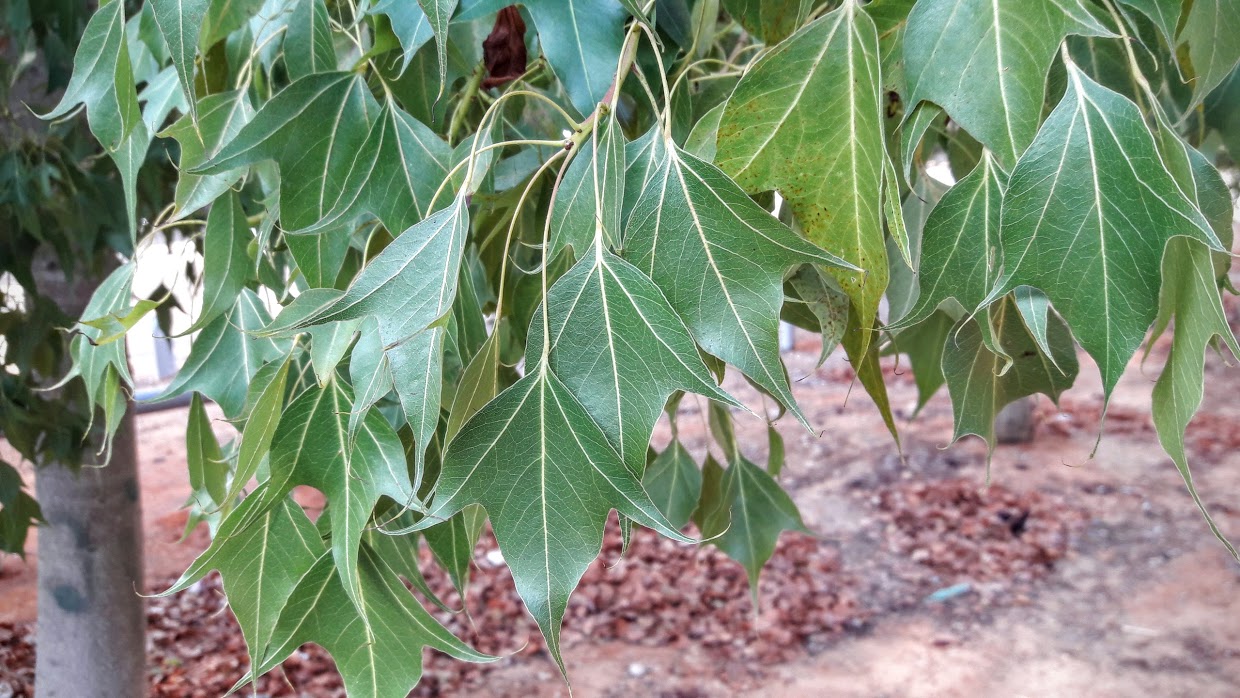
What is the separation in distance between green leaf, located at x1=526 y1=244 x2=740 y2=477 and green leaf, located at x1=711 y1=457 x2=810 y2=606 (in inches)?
31.8

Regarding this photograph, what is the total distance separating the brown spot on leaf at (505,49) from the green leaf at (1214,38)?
39cm

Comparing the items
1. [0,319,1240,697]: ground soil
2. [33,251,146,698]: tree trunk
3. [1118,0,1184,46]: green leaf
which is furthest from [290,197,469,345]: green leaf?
[0,319,1240,697]: ground soil

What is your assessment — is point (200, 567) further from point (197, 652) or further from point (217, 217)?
point (197, 652)

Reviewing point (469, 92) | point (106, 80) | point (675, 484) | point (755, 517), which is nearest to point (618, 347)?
point (469, 92)

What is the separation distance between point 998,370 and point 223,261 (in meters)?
0.56

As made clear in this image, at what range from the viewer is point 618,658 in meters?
2.71

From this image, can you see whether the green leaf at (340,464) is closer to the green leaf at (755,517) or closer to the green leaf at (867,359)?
the green leaf at (867,359)

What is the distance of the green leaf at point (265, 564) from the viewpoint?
0.61 meters

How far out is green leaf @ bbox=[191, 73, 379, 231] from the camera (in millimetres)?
552

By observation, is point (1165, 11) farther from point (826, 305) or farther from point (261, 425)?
point (261, 425)

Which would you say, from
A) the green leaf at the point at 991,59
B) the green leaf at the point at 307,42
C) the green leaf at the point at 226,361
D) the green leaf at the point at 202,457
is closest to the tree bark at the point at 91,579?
the green leaf at the point at 202,457

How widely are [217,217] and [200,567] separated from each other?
0.24 metres

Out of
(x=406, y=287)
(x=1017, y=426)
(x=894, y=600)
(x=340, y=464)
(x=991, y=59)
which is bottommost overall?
(x=894, y=600)

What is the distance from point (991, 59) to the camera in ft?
1.39
